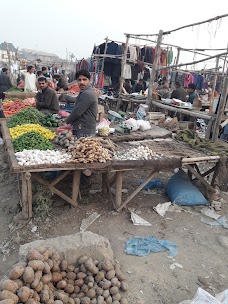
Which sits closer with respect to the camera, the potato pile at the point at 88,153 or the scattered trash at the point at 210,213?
the potato pile at the point at 88,153

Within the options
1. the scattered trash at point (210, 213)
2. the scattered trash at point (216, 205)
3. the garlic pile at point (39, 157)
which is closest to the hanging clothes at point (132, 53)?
the scattered trash at point (216, 205)

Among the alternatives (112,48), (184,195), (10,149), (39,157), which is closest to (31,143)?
(10,149)

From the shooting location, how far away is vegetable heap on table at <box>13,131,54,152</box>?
4441 millimetres

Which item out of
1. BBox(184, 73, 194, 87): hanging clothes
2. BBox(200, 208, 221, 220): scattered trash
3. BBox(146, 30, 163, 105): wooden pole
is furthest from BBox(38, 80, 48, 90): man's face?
BBox(184, 73, 194, 87): hanging clothes

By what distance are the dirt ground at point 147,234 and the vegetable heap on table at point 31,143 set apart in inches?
43.0

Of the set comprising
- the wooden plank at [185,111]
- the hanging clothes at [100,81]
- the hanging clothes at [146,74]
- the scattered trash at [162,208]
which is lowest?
the scattered trash at [162,208]

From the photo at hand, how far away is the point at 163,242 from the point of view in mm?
4039

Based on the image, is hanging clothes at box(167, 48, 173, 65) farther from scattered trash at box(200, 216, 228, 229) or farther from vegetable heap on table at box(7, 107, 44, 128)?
scattered trash at box(200, 216, 228, 229)

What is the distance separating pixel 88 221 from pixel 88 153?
1.13 meters

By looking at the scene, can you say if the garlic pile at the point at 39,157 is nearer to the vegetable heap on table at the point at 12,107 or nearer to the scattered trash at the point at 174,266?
the scattered trash at the point at 174,266

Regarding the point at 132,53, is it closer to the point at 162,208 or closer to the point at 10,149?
the point at 162,208

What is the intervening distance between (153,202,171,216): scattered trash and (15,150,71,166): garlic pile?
186cm

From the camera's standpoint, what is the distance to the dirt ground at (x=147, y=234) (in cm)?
330

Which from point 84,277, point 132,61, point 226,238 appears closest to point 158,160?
point 226,238
